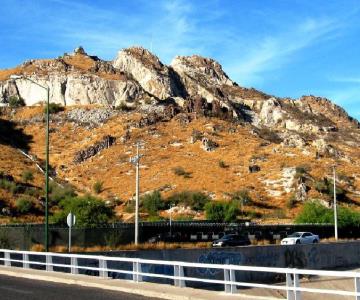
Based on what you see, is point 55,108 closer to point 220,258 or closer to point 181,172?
point 181,172

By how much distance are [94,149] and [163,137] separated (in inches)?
556

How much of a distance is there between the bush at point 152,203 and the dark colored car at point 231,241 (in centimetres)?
3532

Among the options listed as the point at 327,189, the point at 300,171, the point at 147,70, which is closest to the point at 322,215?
the point at 327,189

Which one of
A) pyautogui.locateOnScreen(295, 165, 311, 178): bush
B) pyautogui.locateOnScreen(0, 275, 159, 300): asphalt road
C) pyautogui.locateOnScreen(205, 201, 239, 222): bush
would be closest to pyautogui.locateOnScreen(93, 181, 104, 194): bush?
pyautogui.locateOnScreen(205, 201, 239, 222): bush

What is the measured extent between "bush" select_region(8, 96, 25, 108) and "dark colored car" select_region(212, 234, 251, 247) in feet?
367

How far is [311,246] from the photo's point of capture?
4541cm

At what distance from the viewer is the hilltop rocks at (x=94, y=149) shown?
11531 cm

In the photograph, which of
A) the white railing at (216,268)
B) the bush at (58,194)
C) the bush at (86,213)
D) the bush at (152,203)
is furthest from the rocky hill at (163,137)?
the white railing at (216,268)

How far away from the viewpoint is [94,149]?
117188 mm

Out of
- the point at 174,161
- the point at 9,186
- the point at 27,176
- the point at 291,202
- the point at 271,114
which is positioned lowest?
the point at 291,202

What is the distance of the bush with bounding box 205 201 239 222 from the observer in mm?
82000

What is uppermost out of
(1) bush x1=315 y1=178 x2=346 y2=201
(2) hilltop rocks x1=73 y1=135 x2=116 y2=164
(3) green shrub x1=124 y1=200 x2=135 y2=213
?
(2) hilltop rocks x1=73 y1=135 x2=116 y2=164

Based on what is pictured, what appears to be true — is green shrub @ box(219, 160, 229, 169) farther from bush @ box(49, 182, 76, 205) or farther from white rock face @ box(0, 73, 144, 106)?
white rock face @ box(0, 73, 144, 106)

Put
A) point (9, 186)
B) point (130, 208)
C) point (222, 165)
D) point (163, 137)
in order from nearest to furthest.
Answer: point (130, 208) → point (9, 186) → point (222, 165) → point (163, 137)
